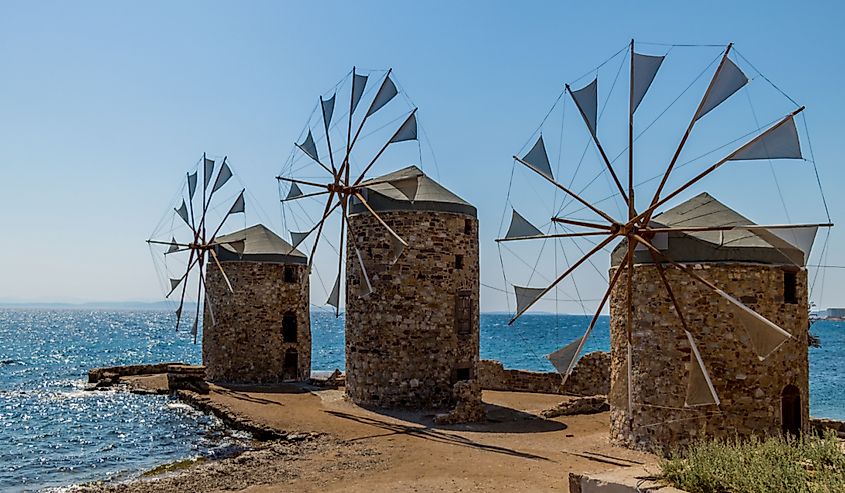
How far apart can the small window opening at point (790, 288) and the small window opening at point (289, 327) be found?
Answer: 1708 centimetres

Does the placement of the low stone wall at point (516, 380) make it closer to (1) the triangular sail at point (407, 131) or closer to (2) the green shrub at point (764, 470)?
(1) the triangular sail at point (407, 131)

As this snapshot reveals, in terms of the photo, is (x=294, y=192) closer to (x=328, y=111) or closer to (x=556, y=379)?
(x=328, y=111)

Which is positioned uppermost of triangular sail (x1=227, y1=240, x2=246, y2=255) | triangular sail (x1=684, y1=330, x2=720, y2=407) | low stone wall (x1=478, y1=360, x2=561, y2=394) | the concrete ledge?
triangular sail (x1=227, y1=240, x2=246, y2=255)

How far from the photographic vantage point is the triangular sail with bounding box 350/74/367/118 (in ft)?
64.1

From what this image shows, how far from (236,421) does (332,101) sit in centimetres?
891

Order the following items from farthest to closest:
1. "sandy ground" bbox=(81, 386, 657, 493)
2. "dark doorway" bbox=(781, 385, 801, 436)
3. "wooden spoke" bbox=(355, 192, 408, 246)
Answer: "wooden spoke" bbox=(355, 192, 408, 246) → "dark doorway" bbox=(781, 385, 801, 436) → "sandy ground" bbox=(81, 386, 657, 493)

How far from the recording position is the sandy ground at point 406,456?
39.2ft

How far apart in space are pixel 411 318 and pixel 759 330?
29.2 ft

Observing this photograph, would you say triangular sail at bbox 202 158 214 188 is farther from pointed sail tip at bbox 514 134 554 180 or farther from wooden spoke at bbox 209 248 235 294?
pointed sail tip at bbox 514 134 554 180

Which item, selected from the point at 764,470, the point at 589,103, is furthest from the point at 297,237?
the point at 764,470

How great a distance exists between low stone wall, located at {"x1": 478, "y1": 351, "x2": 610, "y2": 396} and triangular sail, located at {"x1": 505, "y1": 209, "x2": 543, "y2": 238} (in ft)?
24.0

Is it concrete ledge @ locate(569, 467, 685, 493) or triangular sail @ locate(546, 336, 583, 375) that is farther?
triangular sail @ locate(546, 336, 583, 375)

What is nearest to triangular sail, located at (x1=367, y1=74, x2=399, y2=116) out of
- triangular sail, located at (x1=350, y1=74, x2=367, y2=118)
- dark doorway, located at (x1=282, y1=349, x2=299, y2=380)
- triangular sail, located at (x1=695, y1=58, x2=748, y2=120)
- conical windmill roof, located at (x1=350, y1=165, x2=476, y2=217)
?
triangular sail, located at (x1=350, y1=74, x2=367, y2=118)

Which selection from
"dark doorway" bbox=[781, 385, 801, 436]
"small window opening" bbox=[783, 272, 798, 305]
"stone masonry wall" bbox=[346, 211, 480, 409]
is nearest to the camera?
"dark doorway" bbox=[781, 385, 801, 436]
